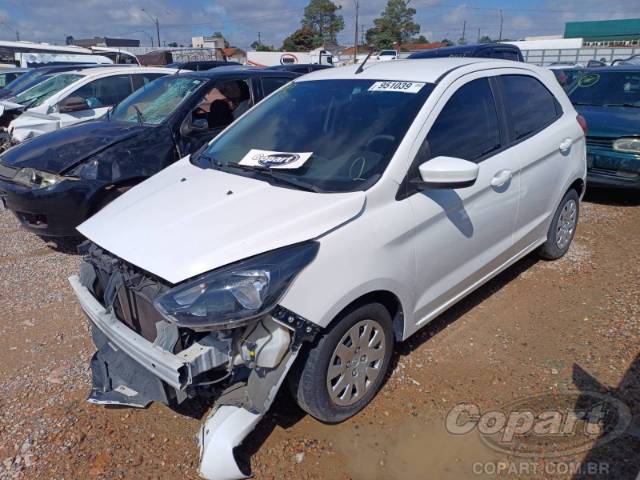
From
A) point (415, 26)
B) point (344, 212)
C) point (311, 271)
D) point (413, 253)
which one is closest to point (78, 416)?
point (311, 271)

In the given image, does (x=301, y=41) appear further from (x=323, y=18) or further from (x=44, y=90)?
(x=44, y=90)

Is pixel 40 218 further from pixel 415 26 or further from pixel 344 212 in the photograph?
pixel 415 26

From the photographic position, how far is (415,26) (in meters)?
73.2

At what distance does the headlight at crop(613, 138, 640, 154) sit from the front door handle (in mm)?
3789

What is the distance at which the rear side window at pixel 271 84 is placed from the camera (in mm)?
6060

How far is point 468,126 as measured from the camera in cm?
317

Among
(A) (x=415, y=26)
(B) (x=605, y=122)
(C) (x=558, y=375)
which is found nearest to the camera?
(C) (x=558, y=375)

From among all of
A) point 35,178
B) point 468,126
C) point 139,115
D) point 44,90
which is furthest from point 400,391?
point 44,90

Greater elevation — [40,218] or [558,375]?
[40,218]

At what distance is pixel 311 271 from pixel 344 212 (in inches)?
15.0

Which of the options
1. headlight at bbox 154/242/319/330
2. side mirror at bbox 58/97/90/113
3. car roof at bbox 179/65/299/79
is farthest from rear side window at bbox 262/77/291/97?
headlight at bbox 154/242/319/330

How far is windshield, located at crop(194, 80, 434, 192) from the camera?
2734mm

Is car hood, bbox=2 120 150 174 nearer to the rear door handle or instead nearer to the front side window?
the front side window

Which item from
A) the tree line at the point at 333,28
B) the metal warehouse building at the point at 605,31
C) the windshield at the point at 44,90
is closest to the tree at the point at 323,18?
the tree line at the point at 333,28
